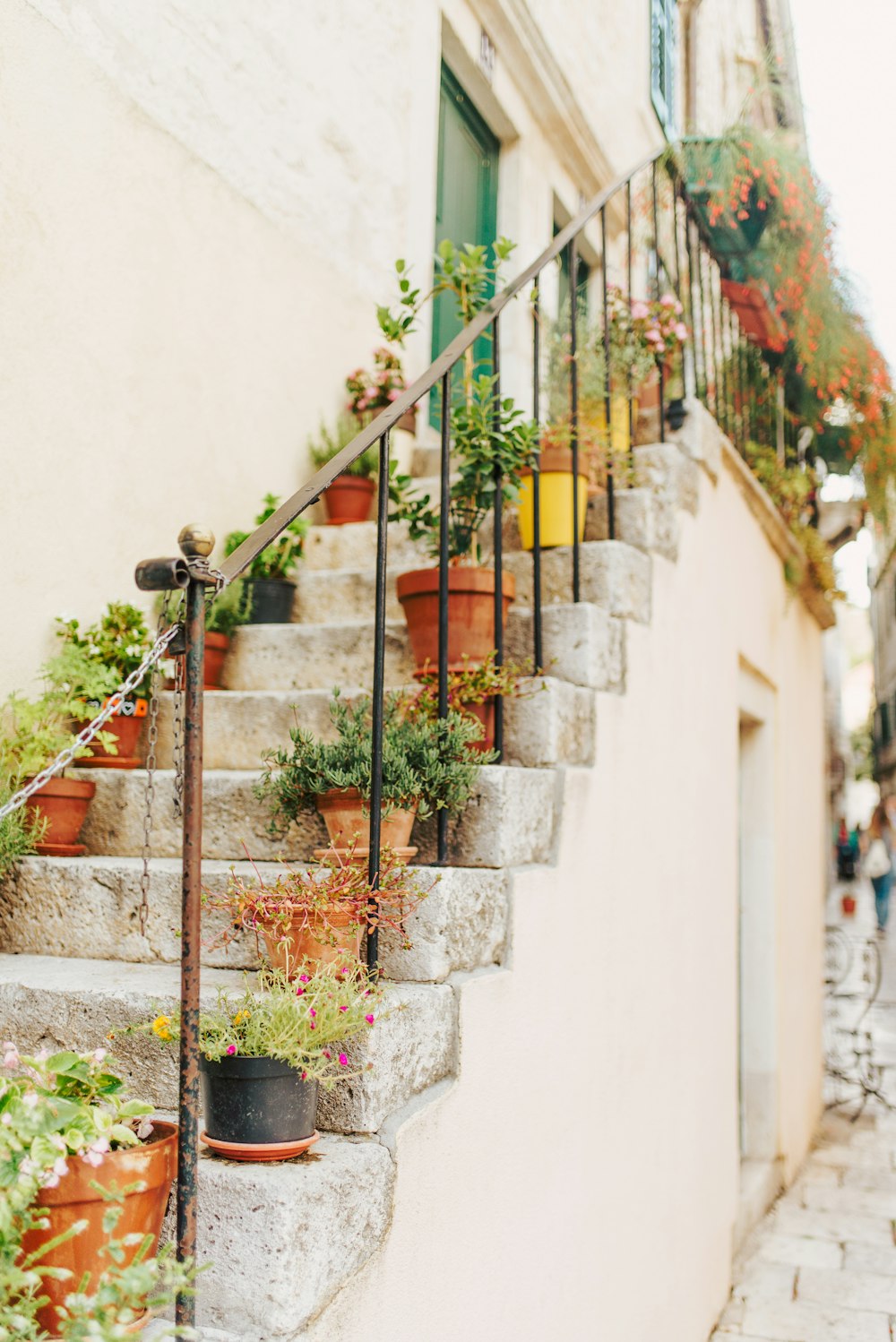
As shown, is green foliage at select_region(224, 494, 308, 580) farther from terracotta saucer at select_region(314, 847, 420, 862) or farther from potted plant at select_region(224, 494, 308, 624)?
terracotta saucer at select_region(314, 847, 420, 862)

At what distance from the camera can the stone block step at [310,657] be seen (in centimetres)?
304

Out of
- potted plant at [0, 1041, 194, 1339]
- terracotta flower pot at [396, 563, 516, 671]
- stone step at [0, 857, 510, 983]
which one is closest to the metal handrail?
terracotta flower pot at [396, 563, 516, 671]

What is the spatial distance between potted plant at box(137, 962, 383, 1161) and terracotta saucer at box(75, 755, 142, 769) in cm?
129

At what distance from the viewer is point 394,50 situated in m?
4.66

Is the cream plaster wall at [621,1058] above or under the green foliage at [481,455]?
under

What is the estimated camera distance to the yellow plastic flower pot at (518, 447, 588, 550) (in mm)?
3223

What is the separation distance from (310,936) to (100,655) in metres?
1.39

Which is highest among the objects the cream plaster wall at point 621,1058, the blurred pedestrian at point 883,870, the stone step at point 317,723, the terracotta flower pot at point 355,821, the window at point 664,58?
the window at point 664,58

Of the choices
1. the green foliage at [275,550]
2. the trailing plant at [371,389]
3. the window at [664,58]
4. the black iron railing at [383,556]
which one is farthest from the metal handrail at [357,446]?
the window at [664,58]

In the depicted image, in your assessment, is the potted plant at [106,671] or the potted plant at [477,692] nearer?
the potted plant at [477,692]

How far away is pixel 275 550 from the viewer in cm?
366

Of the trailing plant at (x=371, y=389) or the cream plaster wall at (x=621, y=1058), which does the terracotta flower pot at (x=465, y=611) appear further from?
the trailing plant at (x=371, y=389)

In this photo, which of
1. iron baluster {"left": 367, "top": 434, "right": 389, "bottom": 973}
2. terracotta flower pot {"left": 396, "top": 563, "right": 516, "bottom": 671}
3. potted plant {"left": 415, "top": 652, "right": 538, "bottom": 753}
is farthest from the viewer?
terracotta flower pot {"left": 396, "top": 563, "right": 516, "bottom": 671}

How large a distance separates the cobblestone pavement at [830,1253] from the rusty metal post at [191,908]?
2.97 meters
